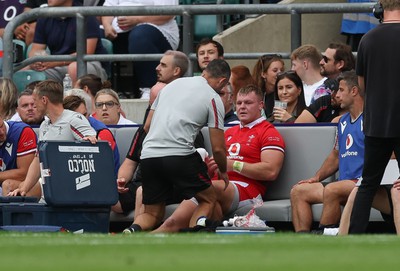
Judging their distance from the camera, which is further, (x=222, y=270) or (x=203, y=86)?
(x=203, y=86)

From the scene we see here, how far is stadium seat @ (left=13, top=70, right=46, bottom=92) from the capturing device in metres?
16.5

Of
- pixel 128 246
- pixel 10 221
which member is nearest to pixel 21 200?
pixel 10 221

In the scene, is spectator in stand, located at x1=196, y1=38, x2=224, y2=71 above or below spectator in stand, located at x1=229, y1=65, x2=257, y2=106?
above

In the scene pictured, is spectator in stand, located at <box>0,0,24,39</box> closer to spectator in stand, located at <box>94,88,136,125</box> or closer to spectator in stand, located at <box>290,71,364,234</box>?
spectator in stand, located at <box>94,88,136,125</box>

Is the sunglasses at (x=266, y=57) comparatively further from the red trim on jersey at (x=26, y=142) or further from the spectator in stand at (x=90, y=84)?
the red trim on jersey at (x=26, y=142)

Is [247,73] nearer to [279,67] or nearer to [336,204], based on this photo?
[279,67]

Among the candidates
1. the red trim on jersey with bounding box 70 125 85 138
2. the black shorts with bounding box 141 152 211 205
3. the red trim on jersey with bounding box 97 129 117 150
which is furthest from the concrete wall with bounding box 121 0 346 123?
the black shorts with bounding box 141 152 211 205

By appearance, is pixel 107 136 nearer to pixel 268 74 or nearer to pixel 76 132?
pixel 76 132

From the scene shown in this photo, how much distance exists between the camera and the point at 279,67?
14.2 m

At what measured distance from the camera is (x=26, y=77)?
16.6 metres

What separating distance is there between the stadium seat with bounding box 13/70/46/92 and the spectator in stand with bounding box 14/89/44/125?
1.64m

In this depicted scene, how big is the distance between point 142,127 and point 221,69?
4.21ft

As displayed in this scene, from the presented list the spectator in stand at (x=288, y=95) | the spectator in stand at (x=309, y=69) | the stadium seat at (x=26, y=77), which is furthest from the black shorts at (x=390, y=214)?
the stadium seat at (x=26, y=77)

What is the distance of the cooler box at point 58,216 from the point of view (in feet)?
39.3
